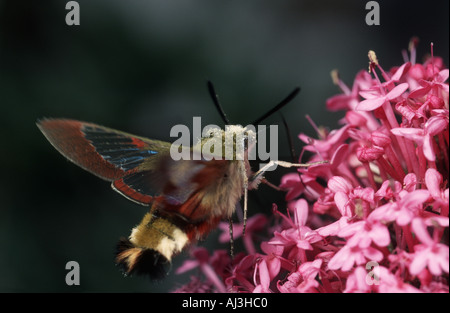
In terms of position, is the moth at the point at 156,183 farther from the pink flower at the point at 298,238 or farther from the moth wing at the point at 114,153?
the pink flower at the point at 298,238

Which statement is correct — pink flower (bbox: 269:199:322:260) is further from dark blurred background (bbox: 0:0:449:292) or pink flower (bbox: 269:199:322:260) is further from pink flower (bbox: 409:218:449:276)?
dark blurred background (bbox: 0:0:449:292)

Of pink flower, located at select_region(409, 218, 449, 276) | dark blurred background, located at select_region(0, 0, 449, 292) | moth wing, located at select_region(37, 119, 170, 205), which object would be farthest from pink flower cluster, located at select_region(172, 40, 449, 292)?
dark blurred background, located at select_region(0, 0, 449, 292)

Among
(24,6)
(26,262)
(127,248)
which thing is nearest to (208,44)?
(24,6)

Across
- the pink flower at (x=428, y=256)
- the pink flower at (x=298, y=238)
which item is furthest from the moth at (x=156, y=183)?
the pink flower at (x=428, y=256)

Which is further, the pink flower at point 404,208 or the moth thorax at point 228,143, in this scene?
the moth thorax at point 228,143

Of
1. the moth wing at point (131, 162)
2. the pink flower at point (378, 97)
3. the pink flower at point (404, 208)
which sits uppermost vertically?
the pink flower at point (378, 97)

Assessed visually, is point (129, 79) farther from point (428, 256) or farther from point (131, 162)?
point (428, 256)

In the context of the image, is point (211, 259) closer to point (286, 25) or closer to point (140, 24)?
point (140, 24)
